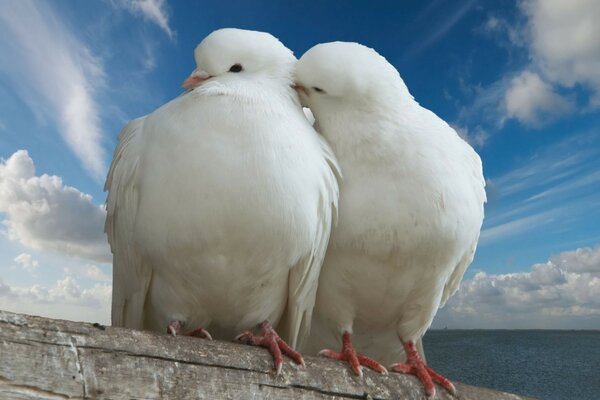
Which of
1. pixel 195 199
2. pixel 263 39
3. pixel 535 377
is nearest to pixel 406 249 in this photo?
pixel 195 199

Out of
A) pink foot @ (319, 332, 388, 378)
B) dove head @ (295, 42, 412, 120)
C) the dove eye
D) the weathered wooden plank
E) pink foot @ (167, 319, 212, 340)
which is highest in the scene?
the dove eye

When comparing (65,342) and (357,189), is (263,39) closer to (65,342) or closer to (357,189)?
(357,189)

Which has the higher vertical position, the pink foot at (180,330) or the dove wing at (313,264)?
the dove wing at (313,264)

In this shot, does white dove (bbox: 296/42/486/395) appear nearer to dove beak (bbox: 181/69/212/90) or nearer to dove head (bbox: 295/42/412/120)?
dove head (bbox: 295/42/412/120)

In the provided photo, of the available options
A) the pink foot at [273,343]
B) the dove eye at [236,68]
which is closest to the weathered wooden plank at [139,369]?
the pink foot at [273,343]

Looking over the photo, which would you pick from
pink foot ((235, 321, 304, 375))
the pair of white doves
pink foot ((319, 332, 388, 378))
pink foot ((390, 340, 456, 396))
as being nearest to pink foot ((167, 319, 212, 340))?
the pair of white doves

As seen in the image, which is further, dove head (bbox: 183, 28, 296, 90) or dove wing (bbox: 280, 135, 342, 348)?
dove head (bbox: 183, 28, 296, 90)

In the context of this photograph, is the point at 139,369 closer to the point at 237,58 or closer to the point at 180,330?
the point at 180,330

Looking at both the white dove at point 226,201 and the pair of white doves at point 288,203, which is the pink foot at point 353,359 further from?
the white dove at point 226,201
